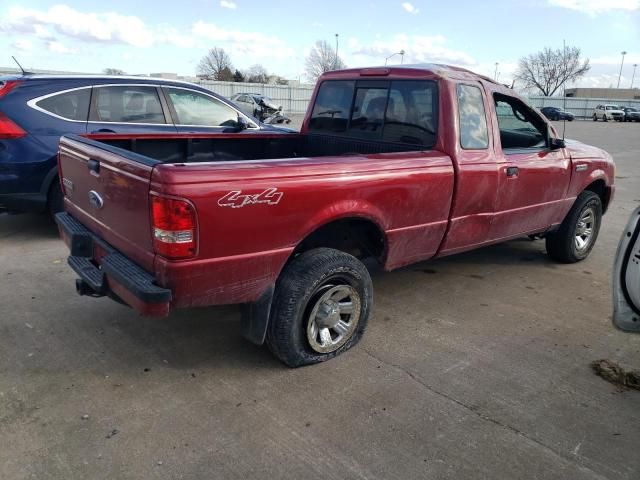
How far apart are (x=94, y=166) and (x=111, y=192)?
267 millimetres

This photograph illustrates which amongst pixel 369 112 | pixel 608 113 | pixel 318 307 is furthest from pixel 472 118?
pixel 608 113

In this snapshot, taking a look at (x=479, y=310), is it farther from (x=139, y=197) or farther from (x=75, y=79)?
(x=75, y=79)

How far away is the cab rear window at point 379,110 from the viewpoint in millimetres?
4035

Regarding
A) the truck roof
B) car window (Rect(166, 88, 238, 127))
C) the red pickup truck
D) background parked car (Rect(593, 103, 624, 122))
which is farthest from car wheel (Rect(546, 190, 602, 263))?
background parked car (Rect(593, 103, 624, 122))

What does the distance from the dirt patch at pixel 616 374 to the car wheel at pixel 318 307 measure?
5.17ft

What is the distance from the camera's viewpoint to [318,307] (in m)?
3.37

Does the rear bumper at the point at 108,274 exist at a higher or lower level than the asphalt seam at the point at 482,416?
higher

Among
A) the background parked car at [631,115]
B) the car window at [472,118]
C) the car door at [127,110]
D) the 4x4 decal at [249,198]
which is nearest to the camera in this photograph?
the 4x4 decal at [249,198]

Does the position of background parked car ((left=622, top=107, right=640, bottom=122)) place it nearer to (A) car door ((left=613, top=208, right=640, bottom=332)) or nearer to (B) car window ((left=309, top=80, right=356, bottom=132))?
(B) car window ((left=309, top=80, right=356, bottom=132))

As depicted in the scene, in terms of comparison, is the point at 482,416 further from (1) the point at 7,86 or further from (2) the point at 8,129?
(1) the point at 7,86

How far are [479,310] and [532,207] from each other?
1126 millimetres

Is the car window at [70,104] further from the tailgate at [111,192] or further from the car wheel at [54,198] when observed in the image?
the tailgate at [111,192]

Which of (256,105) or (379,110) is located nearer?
(379,110)

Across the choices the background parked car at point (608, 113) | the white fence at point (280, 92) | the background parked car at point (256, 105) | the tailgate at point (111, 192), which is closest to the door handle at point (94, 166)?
the tailgate at point (111, 192)
